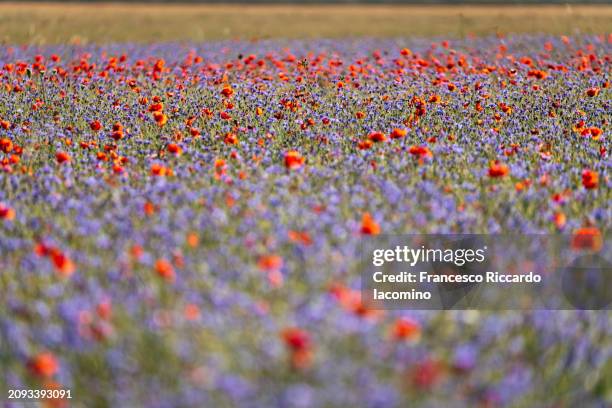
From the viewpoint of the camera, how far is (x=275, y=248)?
8.98 feet

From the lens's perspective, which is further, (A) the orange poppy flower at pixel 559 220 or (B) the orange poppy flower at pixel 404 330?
(A) the orange poppy flower at pixel 559 220

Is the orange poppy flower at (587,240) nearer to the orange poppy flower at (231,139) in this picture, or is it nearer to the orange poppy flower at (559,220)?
the orange poppy flower at (559,220)

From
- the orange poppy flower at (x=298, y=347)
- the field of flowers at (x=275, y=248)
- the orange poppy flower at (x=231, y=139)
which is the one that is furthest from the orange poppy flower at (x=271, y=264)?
the orange poppy flower at (x=231, y=139)

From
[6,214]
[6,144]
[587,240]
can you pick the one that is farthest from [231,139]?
[587,240]

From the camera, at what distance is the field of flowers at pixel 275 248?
197 centimetres

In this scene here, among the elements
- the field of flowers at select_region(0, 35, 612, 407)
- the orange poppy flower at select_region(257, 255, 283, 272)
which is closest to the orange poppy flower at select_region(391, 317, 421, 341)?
the field of flowers at select_region(0, 35, 612, 407)

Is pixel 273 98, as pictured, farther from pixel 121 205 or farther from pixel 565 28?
pixel 565 28

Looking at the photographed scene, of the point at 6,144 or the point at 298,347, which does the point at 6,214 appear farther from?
the point at 298,347

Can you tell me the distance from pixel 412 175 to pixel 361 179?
288 mm

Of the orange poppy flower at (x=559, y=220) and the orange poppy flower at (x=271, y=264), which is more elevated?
the orange poppy flower at (x=559, y=220)

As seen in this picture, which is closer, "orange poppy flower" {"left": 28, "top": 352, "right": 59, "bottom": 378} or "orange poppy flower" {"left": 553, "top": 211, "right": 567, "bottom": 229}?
"orange poppy flower" {"left": 28, "top": 352, "right": 59, "bottom": 378}

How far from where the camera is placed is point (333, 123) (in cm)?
549

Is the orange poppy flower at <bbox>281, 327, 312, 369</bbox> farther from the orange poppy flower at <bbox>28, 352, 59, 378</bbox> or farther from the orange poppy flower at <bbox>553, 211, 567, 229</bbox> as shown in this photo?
the orange poppy flower at <bbox>553, 211, 567, 229</bbox>

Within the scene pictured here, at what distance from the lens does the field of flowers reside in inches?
77.6
